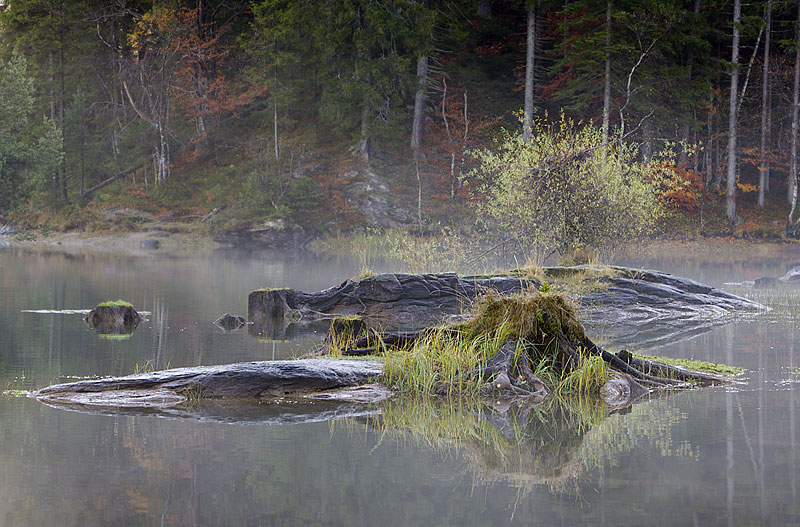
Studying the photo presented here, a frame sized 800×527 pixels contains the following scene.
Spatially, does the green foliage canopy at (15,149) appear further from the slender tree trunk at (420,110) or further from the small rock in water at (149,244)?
Answer: the slender tree trunk at (420,110)

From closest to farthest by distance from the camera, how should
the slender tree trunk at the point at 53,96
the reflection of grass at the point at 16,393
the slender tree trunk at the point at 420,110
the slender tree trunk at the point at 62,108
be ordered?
the reflection of grass at the point at 16,393 < the slender tree trunk at the point at 420,110 < the slender tree trunk at the point at 62,108 < the slender tree trunk at the point at 53,96

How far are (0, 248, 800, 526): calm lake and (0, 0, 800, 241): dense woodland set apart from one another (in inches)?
1046

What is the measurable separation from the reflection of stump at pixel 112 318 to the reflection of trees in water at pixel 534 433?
8341mm

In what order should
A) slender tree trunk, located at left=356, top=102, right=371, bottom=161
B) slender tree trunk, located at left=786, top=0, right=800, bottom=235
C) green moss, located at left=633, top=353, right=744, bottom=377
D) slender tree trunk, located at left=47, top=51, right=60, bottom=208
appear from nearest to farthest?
green moss, located at left=633, top=353, right=744, bottom=377 < slender tree trunk, located at left=786, top=0, right=800, bottom=235 < slender tree trunk, located at left=356, top=102, right=371, bottom=161 < slender tree trunk, located at left=47, top=51, right=60, bottom=208

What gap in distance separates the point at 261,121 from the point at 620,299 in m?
35.1

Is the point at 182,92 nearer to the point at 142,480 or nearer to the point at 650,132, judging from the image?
the point at 650,132

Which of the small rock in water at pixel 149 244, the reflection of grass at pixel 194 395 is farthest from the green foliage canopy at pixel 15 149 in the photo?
the reflection of grass at pixel 194 395

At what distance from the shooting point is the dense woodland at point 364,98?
39656 millimetres

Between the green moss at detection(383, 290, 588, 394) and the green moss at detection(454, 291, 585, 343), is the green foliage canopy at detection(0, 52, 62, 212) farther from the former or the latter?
the green moss at detection(454, 291, 585, 343)

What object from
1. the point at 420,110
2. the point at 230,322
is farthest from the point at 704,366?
the point at 420,110

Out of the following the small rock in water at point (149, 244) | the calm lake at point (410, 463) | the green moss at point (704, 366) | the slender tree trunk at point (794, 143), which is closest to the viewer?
the calm lake at point (410, 463)

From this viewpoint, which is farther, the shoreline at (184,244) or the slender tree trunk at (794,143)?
the slender tree trunk at (794,143)

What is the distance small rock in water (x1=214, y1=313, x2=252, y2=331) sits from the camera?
1691cm

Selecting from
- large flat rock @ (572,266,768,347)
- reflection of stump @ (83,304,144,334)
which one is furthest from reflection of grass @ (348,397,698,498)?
reflection of stump @ (83,304,144,334)
